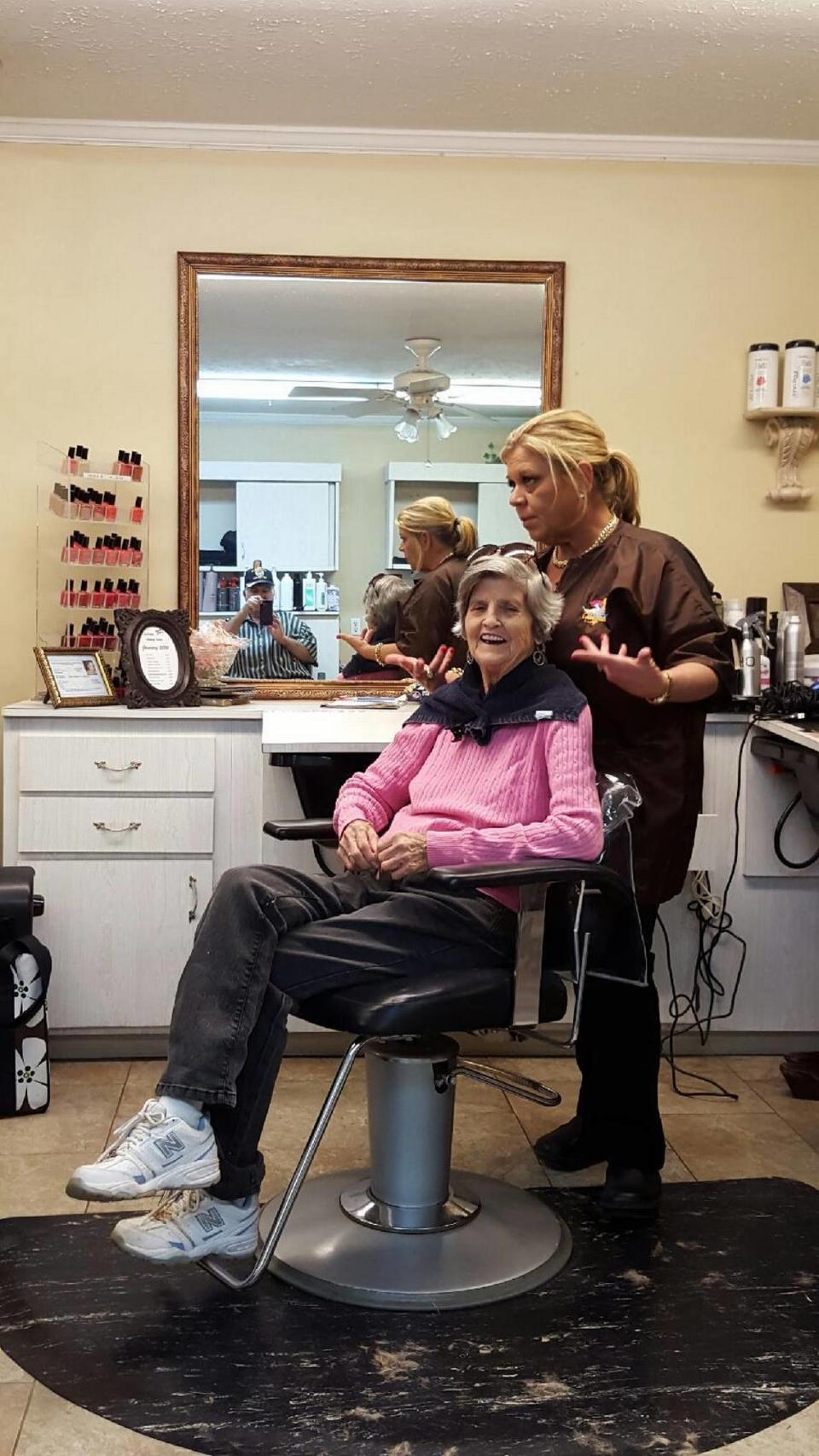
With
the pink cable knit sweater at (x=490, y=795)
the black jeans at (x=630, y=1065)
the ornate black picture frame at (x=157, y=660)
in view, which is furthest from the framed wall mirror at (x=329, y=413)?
the black jeans at (x=630, y=1065)

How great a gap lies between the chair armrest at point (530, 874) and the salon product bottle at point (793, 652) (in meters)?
1.34

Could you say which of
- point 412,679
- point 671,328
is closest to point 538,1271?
point 412,679

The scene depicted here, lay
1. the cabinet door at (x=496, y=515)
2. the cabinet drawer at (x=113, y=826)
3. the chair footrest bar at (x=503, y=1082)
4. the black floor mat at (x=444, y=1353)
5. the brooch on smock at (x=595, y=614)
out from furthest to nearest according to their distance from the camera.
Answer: the cabinet door at (x=496, y=515), the cabinet drawer at (x=113, y=826), the brooch on smock at (x=595, y=614), the chair footrest bar at (x=503, y=1082), the black floor mat at (x=444, y=1353)

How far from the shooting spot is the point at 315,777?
294cm

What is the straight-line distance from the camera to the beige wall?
3520 mm

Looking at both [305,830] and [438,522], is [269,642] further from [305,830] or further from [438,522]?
[305,830]

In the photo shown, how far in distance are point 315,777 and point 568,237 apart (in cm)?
165

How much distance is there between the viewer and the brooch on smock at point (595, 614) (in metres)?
2.32

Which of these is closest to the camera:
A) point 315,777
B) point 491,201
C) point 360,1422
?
point 360,1422

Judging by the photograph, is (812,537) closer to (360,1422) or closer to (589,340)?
(589,340)

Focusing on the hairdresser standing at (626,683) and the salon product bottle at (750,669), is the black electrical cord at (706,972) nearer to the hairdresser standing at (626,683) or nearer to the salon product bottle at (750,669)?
the salon product bottle at (750,669)

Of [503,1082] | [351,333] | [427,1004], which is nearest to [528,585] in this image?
[427,1004]

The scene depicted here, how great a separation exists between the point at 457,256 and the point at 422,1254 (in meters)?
2.50

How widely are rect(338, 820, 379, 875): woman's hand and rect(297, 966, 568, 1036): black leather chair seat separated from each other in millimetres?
207
